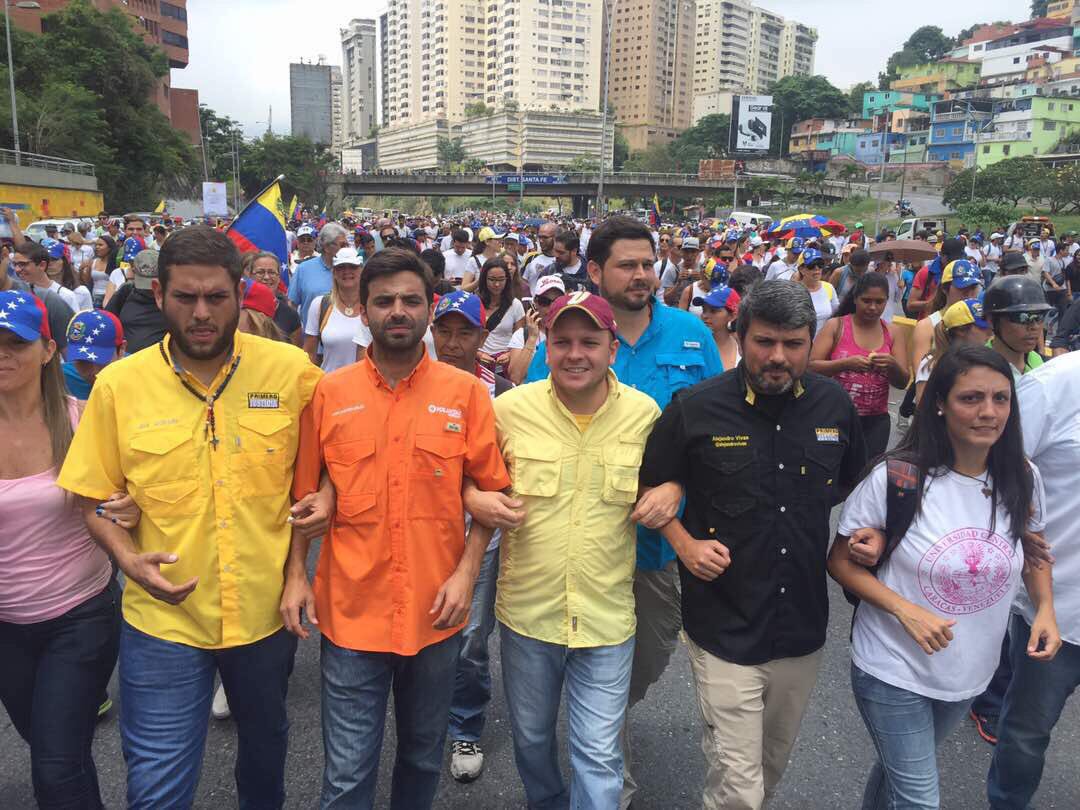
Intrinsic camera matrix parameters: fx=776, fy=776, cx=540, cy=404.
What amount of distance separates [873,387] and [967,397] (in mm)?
2989

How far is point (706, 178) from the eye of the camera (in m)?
83.1

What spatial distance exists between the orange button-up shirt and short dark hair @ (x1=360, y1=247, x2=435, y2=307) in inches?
10.3

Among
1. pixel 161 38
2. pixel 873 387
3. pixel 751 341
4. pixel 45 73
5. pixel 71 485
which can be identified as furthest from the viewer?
pixel 161 38

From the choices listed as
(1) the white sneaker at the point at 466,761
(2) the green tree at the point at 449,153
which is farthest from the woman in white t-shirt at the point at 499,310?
(2) the green tree at the point at 449,153

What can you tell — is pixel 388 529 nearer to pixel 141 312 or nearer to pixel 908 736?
pixel 908 736

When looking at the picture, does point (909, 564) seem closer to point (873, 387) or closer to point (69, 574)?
point (69, 574)

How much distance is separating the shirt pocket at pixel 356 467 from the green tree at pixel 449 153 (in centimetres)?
14758

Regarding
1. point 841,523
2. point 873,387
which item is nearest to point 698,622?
point 841,523

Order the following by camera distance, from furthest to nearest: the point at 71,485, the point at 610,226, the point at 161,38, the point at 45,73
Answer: the point at 161,38 → the point at 45,73 → the point at 610,226 → the point at 71,485

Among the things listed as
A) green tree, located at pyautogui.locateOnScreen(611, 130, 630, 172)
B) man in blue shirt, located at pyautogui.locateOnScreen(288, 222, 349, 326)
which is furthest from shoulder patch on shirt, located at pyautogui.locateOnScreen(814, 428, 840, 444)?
green tree, located at pyautogui.locateOnScreen(611, 130, 630, 172)

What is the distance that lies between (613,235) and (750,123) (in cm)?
7853

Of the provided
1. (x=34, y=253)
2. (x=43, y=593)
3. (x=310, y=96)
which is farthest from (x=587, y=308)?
(x=310, y=96)

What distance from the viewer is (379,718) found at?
8.11ft

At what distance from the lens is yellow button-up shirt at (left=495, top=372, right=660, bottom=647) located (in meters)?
2.54
